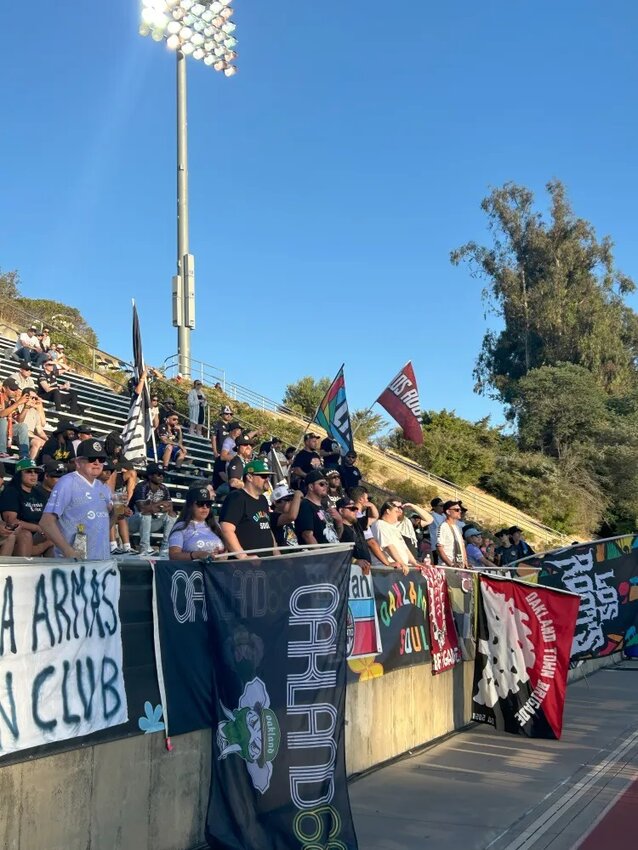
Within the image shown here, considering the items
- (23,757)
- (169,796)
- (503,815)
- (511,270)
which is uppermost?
(511,270)

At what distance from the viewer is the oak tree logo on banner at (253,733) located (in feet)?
19.7

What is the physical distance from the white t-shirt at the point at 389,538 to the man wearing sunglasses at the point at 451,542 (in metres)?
1.63

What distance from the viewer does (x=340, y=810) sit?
238 inches

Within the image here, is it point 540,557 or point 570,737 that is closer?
point 570,737

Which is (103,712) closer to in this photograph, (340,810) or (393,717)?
(340,810)

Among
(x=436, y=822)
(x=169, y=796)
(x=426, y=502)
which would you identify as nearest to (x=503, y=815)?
(x=436, y=822)

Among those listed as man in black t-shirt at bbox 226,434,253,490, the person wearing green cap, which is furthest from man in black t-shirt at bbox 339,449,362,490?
the person wearing green cap

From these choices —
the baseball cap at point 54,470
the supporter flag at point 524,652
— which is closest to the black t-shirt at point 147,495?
the baseball cap at point 54,470

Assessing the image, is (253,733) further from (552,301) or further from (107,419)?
(552,301)

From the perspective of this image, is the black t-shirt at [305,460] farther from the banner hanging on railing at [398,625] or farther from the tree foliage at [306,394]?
the tree foliage at [306,394]

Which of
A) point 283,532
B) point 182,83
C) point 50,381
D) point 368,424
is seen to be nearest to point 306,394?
point 368,424

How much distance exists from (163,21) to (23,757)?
106 feet

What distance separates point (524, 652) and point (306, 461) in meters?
5.78

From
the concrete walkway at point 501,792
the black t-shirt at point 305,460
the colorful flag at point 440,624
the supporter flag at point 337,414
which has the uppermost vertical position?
the supporter flag at point 337,414
